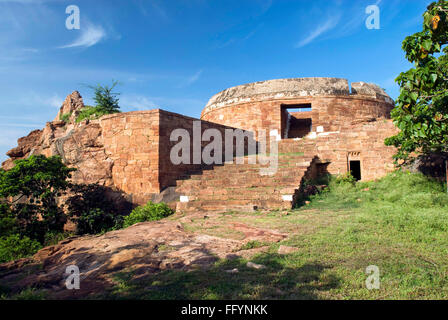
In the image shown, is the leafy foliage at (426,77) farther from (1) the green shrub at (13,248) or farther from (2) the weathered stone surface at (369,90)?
(2) the weathered stone surface at (369,90)

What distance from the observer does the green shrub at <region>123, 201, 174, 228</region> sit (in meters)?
8.51

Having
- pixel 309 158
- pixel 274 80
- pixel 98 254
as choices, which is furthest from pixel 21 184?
pixel 274 80

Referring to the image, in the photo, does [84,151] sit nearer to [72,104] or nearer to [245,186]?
[245,186]

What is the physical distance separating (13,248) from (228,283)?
20.1 feet

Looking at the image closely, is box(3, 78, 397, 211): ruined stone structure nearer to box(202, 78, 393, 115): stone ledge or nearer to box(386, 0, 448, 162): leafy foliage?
box(202, 78, 393, 115): stone ledge

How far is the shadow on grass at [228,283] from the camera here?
300 cm

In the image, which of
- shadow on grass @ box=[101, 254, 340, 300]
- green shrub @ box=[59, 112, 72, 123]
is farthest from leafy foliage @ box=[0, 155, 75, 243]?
green shrub @ box=[59, 112, 72, 123]

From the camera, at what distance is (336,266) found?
3633mm

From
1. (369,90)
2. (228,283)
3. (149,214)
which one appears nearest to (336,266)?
(228,283)

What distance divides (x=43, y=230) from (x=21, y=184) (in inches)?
63.1
